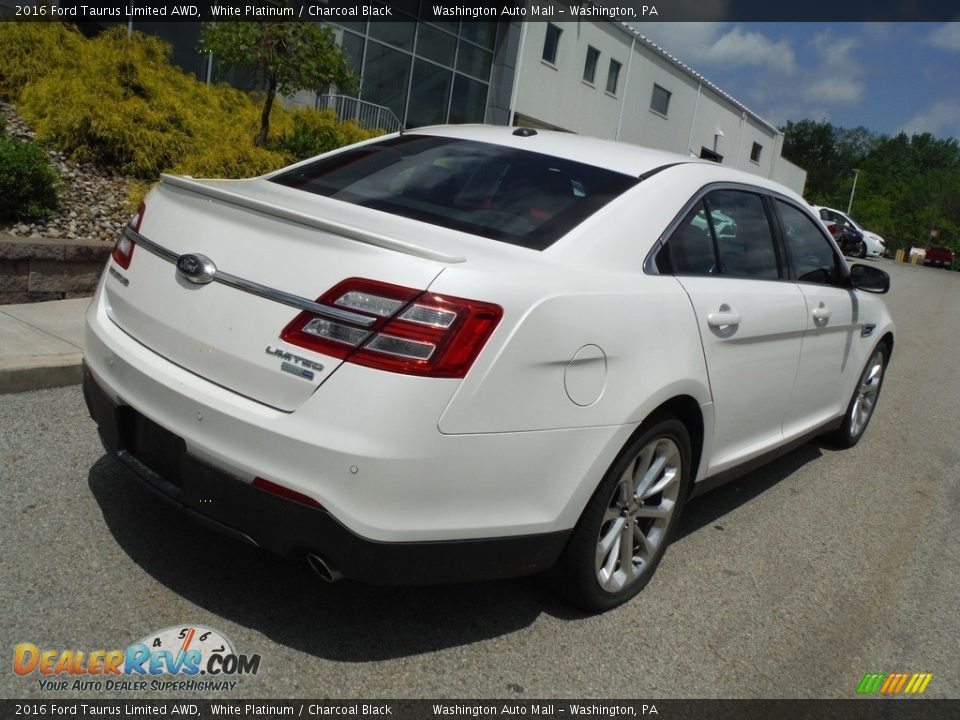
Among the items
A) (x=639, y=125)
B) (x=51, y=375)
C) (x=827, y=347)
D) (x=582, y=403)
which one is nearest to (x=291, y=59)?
(x=51, y=375)

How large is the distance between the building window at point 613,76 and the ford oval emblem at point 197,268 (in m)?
28.9

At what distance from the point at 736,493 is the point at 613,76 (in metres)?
27.6

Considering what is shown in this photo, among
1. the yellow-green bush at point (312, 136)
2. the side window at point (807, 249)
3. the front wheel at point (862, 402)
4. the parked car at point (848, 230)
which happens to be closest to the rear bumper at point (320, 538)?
the side window at point (807, 249)

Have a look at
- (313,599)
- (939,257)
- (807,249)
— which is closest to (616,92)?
(807,249)

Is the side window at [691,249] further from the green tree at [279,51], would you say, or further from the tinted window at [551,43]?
the tinted window at [551,43]

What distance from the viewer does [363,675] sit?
2629 millimetres

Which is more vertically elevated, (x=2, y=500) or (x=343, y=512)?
(x=343, y=512)

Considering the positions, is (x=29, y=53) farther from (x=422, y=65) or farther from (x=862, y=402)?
(x=422, y=65)

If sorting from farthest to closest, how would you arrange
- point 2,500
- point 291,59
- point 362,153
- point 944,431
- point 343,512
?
point 291,59
point 944,431
point 362,153
point 2,500
point 343,512

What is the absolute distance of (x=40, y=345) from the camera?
16.0 ft

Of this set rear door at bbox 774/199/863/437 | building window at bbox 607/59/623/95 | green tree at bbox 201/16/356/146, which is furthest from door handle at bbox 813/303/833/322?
building window at bbox 607/59/623/95

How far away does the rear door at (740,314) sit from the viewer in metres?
3.35

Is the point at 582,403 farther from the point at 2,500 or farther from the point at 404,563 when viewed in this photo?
the point at 2,500

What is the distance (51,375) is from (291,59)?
5.44 metres
